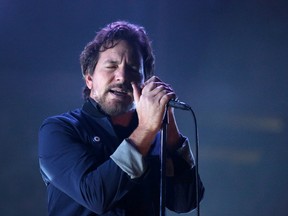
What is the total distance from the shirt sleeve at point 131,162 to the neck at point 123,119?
0.35m

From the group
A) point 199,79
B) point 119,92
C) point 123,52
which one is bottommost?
point 199,79

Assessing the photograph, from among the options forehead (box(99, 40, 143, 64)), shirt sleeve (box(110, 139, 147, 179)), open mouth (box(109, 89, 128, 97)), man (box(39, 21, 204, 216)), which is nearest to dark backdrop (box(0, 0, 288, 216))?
man (box(39, 21, 204, 216))

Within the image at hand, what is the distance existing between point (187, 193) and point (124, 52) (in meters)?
0.49

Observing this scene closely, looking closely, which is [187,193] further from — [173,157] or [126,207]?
[126,207]

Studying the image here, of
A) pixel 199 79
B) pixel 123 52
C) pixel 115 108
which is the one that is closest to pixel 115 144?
pixel 115 108

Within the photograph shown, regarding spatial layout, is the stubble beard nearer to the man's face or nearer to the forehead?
the man's face

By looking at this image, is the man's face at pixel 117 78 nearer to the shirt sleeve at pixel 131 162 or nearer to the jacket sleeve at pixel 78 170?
the jacket sleeve at pixel 78 170

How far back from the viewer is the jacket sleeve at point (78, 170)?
969 mm

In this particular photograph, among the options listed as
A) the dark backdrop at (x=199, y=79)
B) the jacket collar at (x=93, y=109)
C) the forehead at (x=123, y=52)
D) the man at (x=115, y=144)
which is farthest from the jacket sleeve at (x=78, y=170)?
the dark backdrop at (x=199, y=79)

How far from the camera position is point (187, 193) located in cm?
128

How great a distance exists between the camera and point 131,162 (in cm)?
97

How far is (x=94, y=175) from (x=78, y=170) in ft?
0.17

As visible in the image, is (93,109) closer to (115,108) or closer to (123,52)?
(115,108)

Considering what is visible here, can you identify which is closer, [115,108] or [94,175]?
[94,175]
